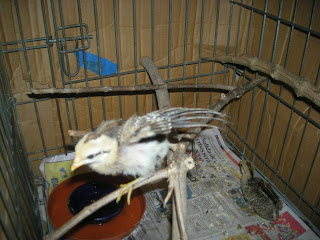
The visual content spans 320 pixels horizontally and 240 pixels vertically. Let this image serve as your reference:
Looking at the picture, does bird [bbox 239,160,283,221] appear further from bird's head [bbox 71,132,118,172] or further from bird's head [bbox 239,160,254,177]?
bird's head [bbox 71,132,118,172]

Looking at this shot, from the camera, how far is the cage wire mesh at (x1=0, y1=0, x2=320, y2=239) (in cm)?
127

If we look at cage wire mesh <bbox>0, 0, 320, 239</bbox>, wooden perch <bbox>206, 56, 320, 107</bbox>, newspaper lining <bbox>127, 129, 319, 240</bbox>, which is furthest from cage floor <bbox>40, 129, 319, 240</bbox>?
wooden perch <bbox>206, 56, 320, 107</bbox>

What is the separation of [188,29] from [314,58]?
0.65 m

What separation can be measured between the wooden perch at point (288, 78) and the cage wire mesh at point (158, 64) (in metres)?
0.10

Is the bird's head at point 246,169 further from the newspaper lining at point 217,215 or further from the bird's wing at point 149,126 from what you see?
the bird's wing at point 149,126

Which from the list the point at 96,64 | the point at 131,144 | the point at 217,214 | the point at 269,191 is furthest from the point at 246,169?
the point at 96,64

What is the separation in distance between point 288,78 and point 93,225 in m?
1.08

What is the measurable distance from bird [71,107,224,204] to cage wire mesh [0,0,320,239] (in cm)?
38

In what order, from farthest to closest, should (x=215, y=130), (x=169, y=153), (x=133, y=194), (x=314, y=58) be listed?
(x=215, y=130), (x=133, y=194), (x=314, y=58), (x=169, y=153)

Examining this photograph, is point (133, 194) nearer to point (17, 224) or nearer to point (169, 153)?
point (169, 153)

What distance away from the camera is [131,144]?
917mm

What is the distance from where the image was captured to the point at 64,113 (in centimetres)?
153

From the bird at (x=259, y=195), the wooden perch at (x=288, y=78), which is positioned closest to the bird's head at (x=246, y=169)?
the bird at (x=259, y=195)

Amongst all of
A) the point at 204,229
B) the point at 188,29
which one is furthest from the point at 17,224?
the point at 188,29
